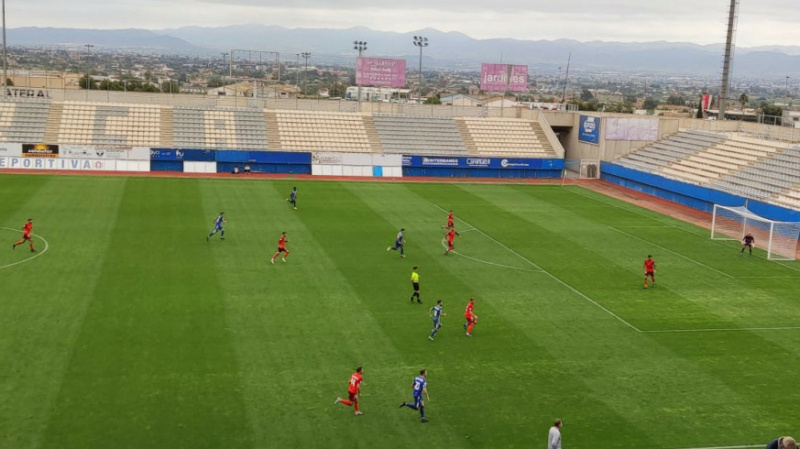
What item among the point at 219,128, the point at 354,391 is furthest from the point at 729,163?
the point at 354,391

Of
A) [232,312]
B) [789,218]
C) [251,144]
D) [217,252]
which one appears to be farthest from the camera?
[251,144]

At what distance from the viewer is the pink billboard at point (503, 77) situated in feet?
267

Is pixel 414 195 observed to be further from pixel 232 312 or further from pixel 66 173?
pixel 232 312

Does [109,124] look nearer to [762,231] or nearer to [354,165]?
[354,165]

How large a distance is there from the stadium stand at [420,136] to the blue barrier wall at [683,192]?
13.3 metres

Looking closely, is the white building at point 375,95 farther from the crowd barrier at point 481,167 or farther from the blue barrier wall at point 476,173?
the blue barrier wall at point 476,173

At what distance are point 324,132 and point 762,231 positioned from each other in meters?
37.9

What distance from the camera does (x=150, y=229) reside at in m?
39.7

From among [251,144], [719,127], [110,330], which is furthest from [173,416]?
[719,127]

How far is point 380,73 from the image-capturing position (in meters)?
79.1

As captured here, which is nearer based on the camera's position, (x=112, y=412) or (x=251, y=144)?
(x=112, y=412)

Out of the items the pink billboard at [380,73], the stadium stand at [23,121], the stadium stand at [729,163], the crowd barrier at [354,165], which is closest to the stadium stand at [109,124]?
the stadium stand at [23,121]

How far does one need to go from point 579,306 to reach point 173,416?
16.4 metres

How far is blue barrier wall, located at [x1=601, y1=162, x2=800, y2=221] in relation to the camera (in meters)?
49.0
